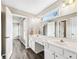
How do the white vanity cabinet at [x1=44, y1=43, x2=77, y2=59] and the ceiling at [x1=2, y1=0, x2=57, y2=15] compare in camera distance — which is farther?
the ceiling at [x1=2, y1=0, x2=57, y2=15]

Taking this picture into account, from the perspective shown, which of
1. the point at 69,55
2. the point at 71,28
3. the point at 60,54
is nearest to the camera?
the point at 69,55

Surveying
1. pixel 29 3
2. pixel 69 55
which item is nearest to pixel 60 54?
pixel 69 55

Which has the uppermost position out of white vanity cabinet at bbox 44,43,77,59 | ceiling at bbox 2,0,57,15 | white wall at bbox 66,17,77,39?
ceiling at bbox 2,0,57,15

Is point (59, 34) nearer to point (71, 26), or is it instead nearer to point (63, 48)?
point (71, 26)

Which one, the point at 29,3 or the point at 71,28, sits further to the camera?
the point at 29,3

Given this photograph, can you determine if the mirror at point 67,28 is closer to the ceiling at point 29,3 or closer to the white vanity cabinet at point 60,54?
the white vanity cabinet at point 60,54

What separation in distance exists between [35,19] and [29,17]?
15.6 inches

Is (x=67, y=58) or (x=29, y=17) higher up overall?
(x=29, y=17)

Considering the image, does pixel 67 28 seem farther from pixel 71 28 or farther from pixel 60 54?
pixel 60 54

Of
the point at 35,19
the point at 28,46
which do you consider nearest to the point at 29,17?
the point at 35,19

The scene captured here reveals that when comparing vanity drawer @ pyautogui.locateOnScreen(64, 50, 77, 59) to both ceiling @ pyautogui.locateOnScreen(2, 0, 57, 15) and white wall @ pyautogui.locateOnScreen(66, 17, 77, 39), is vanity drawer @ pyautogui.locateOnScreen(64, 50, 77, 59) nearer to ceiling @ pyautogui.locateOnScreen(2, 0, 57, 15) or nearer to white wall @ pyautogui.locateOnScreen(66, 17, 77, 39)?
white wall @ pyautogui.locateOnScreen(66, 17, 77, 39)

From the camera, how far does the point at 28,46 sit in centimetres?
650

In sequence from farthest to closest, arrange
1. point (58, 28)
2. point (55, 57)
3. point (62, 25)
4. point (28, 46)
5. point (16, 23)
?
1. point (16, 23)
2. point (28, 46)
3. point (58, 28)
4. point (62, 25)
5. point (55, 57)

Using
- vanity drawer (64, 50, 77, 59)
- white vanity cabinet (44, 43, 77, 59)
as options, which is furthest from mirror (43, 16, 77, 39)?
vanity drawer (64, 50, 77, 59)
